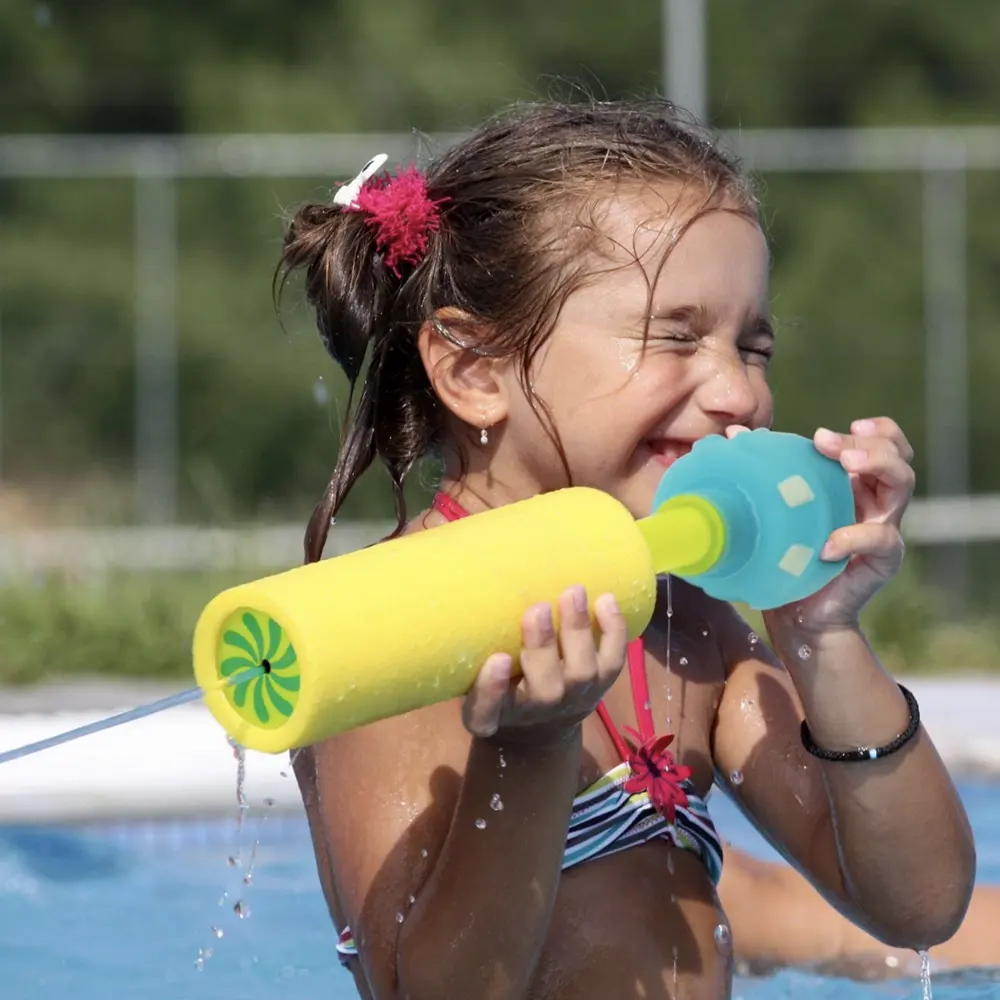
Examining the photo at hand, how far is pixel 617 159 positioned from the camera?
8.39ft

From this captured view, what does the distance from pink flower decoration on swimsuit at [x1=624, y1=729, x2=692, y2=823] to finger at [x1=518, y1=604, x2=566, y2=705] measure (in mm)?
799

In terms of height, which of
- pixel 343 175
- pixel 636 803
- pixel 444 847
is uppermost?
pixel 444 847

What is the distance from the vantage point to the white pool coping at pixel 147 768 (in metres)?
4.08

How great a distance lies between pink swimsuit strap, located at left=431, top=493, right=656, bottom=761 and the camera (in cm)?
Result: 255

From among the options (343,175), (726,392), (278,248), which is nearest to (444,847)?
(726,392)

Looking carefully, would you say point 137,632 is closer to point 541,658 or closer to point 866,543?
point 866,543

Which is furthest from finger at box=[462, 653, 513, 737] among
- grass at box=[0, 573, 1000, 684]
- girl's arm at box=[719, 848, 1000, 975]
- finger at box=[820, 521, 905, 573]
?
grass at box=[0, 573, 1000, 684]

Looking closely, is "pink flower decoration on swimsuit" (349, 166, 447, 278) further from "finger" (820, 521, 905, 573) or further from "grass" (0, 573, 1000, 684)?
"grass" (0, 573, 1000, 684)

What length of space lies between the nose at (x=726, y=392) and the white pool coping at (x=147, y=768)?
1.93m

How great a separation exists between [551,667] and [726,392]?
0.74m

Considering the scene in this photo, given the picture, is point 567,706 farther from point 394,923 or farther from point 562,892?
point 562,892

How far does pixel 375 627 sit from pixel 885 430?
816mm

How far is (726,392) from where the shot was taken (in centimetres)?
236

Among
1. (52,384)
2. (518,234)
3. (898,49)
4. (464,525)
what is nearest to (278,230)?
(52,384)
